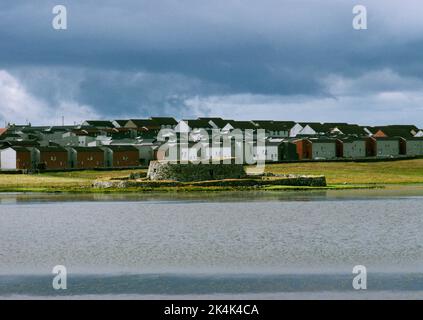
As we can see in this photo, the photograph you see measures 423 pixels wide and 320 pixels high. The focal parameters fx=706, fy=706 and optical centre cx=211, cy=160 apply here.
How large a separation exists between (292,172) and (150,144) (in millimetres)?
40924

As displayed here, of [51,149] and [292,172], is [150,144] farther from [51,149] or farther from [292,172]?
[292,172]

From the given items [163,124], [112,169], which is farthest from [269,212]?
[163,124]

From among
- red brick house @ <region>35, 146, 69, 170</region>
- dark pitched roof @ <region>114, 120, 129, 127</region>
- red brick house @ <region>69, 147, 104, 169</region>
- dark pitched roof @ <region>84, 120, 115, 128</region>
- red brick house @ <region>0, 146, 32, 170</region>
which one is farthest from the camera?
dark pitched roof @ <region>114, 120, 129, 127</region>

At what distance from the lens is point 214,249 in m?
35.2

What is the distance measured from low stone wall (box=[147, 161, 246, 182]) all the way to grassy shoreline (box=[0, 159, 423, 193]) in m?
2.24

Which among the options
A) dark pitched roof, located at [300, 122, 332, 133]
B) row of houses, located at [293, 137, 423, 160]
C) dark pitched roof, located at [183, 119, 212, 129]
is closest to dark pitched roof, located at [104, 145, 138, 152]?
row of houses, located at [293, 137, 423, 160]

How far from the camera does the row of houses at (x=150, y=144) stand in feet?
417

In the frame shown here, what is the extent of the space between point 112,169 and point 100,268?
302 ft

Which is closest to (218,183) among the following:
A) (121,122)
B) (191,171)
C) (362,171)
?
(191,171)

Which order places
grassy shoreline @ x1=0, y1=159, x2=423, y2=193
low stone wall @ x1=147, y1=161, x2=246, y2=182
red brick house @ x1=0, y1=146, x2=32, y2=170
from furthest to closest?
red brick house @ x1=0, y1=146, x2=32, y2=170, low stone wall @ x1=147, y1=161, x2=246, y2=182, grassy shoreline @ x1=0, y1=159, x2=423, y2=193

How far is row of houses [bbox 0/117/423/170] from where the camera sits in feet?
417

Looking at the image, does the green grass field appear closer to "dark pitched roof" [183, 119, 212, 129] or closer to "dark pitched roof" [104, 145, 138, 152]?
"dark pitched roof" [104, 145, 138, 152]

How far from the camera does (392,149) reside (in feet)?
528
